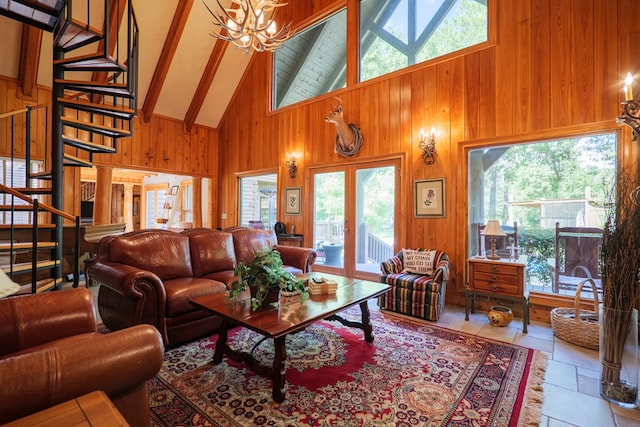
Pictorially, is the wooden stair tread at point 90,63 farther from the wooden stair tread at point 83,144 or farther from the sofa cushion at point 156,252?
the sofa cushion at point 156,252

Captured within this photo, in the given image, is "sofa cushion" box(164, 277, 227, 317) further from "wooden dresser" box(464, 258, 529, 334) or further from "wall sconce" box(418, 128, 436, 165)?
"wall sconce" box(418, 128, 436, 165)

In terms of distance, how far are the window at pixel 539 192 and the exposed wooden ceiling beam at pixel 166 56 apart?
5.13m

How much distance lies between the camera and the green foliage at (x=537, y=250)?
11.1 feet

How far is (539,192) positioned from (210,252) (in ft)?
12.6

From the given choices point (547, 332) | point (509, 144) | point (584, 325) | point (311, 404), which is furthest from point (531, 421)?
point (509, 144)

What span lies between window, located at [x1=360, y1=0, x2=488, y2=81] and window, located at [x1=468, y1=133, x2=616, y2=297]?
5.16 ft

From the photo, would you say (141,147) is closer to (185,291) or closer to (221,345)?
(185,291)

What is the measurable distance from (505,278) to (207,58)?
6.35m

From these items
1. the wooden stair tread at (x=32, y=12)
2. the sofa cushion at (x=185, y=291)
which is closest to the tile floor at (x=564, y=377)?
the sofa cushion at (x=185, y=291)

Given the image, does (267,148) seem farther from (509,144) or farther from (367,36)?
(509,144)

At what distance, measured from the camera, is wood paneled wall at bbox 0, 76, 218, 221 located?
184 inches

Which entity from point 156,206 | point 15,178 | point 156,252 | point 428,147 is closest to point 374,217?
point 428,147

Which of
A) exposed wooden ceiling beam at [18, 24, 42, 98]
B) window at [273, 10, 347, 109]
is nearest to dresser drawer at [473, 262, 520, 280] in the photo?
window at [273, 10, 347, 109]

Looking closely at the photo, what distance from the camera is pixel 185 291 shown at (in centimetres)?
262
